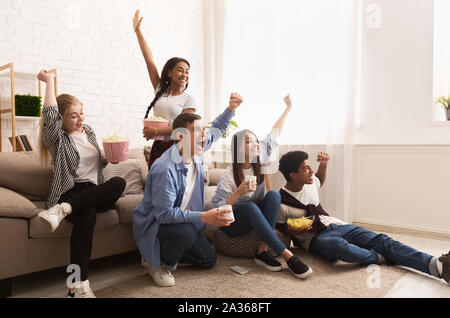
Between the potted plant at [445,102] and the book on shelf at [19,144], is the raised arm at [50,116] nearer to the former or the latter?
the book on shelf at [19,144]

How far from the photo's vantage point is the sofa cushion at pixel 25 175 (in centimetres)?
205

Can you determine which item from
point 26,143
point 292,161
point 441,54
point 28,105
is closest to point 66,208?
point 292,161

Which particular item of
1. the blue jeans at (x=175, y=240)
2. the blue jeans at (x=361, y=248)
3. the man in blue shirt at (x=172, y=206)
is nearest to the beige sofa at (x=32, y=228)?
the man in blue shirt at (x=172, y=206)

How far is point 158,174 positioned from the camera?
183cm

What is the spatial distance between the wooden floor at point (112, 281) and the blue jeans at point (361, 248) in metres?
0.09

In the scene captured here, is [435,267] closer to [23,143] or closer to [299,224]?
[299,224]

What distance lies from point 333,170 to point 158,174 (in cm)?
220

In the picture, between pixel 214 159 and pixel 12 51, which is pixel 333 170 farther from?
pixel 12 51

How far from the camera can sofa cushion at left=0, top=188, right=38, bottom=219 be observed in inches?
67.4

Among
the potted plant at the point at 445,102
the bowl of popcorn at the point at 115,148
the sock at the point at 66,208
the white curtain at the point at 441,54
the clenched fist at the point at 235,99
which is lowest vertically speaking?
the sock at the point at 66,208

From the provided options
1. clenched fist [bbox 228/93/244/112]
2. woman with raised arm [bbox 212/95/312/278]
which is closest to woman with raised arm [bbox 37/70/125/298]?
woman with raised arm [bbox 212/95/312/278]

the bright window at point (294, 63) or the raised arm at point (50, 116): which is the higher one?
the bright window at point (294, 63)
